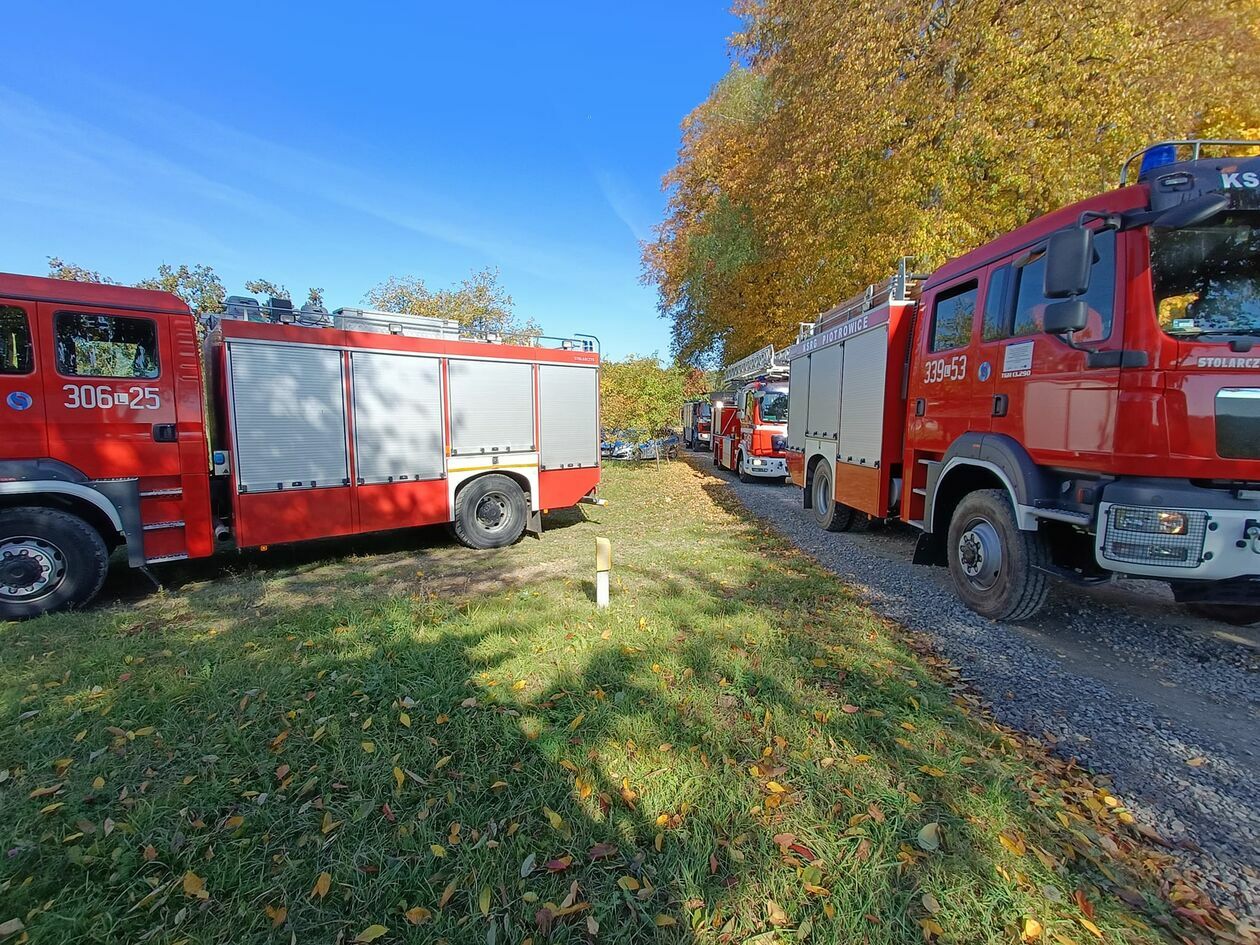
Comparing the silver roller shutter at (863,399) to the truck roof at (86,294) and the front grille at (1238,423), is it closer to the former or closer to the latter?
the front grille at (1238,423)

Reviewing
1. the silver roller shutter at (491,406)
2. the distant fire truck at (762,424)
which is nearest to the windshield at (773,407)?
the distant fire truck at (762,424)

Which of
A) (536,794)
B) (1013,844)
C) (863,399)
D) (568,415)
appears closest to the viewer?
(1013,844)

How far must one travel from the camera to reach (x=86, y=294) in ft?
15.9

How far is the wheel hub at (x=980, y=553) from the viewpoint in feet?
14.7

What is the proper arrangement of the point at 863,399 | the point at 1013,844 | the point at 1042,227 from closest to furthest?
the point at 1013,844, the point at 1042,227, the point at 863,399

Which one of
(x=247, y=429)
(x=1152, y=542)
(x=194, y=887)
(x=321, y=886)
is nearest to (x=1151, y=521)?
(x=1152, y=542)

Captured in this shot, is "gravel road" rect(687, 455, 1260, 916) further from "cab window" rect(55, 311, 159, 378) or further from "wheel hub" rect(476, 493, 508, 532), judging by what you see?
"cab window" rect(55, 311, 159, 378)

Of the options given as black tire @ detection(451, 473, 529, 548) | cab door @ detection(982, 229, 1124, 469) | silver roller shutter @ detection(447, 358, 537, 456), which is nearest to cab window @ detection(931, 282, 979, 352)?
cab door @ detection(982, 229, 1124, 469)

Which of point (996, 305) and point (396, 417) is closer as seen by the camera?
point (996, 305)

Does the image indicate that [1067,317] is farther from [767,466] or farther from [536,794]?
[767,466]

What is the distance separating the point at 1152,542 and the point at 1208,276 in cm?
168

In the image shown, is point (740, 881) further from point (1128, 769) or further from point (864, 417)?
point (864, 417)

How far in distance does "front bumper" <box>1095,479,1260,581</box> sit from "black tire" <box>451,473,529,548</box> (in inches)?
244

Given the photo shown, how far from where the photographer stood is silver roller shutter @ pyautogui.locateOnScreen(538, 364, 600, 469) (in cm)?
770
